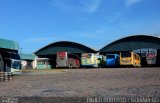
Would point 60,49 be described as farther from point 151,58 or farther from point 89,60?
point 151,58

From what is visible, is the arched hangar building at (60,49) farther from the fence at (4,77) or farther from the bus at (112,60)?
the fence at (4,77)

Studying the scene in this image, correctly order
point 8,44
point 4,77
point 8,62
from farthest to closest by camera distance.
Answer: point 8,44 < point 8,62 < point 4,77

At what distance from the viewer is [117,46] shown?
2566 inches

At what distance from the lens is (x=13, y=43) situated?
3512 centimetres

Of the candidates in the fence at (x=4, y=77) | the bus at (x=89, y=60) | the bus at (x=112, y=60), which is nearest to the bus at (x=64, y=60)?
the bus at (x=89, y=60)

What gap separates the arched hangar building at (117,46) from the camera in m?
61.9

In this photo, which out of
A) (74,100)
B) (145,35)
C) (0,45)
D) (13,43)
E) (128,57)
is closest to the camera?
(74,100)

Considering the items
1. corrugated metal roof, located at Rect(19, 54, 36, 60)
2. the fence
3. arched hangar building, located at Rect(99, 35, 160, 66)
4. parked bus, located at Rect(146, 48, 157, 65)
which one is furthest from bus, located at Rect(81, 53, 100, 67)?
the fence

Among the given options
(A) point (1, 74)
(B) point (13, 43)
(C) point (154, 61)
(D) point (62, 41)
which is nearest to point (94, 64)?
(C) point (154, 61)

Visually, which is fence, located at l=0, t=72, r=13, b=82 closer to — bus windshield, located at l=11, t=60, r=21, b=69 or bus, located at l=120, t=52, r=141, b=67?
bus windshield, located at l=11, t=60, r=21, b=69

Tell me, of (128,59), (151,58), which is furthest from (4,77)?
(151,58)

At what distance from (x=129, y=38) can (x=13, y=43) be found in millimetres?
32879

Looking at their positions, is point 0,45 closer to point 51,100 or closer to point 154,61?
point 51,100

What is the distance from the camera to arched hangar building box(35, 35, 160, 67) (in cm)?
6191
